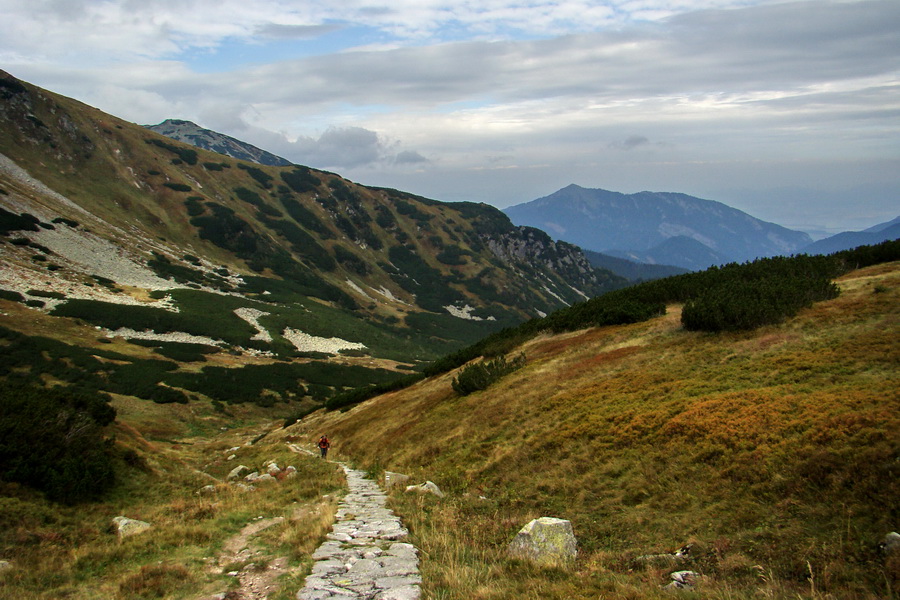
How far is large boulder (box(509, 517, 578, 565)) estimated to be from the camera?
29.5 ft

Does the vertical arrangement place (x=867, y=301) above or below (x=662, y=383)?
above

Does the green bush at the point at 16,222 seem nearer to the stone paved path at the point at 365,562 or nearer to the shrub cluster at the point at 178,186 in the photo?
the shrub cluster at the point at 178,186

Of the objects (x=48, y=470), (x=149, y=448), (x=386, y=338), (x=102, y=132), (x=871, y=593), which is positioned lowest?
(x=386, y=338)

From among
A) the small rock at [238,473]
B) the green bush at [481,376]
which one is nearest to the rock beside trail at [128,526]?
A: the small rock at [238,473]

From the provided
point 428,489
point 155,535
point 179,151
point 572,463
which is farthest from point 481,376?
point 179,151

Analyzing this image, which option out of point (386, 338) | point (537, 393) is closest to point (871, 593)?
point (537, 393)

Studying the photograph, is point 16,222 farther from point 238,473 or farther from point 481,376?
point 481,376

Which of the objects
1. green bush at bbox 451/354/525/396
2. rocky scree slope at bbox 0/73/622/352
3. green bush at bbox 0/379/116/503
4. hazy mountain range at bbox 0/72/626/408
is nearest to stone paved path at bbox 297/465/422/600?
green bush at bbox 0/379/116/503

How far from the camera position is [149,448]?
24.2m

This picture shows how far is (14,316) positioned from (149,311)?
26.1 metres

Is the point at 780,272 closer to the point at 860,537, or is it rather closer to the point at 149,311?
the point at 860,537

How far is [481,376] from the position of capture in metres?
30.1

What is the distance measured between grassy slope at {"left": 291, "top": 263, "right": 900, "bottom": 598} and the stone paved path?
49cm

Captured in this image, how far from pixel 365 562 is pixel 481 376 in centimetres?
2090
